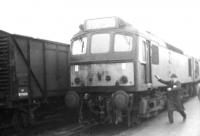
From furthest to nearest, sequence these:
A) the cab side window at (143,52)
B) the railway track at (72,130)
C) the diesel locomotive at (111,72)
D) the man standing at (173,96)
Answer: the man standing at (173,96) < the cab side window at (143,52) < the railway track at (72,130) < the diesel locomotive at (111,72)

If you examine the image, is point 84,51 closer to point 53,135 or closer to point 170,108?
point 53,135

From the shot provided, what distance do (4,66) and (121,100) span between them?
367cm

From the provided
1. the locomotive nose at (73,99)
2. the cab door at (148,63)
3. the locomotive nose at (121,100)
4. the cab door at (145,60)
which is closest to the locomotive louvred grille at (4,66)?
the locomotive nose at (73,99)

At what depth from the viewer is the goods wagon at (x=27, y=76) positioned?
9516mm

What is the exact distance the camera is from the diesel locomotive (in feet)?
31.6

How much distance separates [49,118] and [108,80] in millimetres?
3205

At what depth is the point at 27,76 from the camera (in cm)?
1022

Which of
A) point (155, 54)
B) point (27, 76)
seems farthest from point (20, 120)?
point (155, 54)

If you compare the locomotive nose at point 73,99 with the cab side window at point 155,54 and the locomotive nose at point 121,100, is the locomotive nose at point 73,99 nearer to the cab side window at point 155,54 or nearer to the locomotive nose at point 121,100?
the locomotive nose at point 121,100

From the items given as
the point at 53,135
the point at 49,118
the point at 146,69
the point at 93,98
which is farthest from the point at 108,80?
the point at 49,118

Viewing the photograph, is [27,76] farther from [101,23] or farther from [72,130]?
[101,23]

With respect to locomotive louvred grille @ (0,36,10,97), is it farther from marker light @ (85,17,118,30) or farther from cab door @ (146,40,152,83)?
cab door @ (146,40,152,83)

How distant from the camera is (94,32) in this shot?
415 inches

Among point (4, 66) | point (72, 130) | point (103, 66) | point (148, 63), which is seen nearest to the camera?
point (4, 66)
